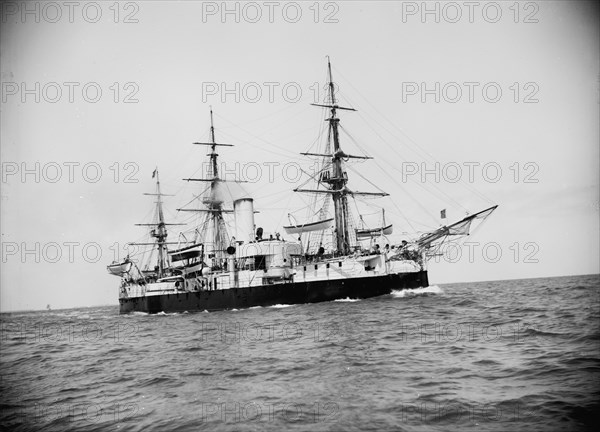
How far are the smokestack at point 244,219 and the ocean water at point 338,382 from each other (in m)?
28.3

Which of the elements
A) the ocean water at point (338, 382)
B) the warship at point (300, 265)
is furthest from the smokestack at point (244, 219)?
the ocean water at point (338, 382)

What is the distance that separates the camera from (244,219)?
162 ft

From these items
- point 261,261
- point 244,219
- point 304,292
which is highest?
point 244,219

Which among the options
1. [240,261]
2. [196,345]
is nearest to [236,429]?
[196,345]

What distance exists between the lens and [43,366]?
59.7ft

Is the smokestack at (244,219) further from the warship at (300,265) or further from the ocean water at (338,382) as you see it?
the ocean water at (338,382)

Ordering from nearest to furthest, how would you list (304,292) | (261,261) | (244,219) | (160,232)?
(304,292)
(261,261)
(244,219)
(160,232)

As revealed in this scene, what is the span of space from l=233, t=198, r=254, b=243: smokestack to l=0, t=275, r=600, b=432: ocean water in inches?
1115

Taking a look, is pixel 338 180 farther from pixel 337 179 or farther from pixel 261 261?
pixel 261 261

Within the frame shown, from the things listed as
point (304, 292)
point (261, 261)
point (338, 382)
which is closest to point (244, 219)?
point (261, 261)

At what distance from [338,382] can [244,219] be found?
128ft

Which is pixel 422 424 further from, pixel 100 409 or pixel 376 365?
pixel 100 409

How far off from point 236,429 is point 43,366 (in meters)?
14.0

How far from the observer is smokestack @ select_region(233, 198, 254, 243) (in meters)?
48.9
